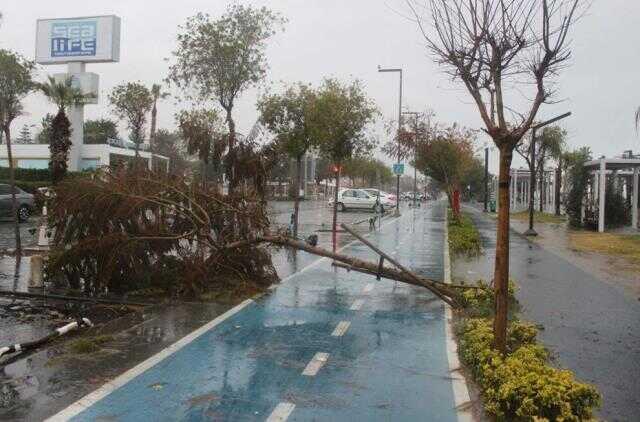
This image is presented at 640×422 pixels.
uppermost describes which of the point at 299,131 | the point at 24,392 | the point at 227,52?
the point at 227,52

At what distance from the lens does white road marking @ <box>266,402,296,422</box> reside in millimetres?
5086

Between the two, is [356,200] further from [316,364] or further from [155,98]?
[316,364]

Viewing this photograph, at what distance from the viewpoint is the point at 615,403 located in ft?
18.7

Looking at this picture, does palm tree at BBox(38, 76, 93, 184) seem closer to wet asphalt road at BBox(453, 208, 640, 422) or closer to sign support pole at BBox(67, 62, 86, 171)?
wet asphalt road at BBox(453, 208, 640, 422)

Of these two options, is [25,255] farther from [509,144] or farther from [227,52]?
[509,144]

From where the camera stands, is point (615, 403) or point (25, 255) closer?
point (615, 403)

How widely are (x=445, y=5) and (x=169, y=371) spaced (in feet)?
14.6

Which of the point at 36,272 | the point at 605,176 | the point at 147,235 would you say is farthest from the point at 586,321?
the point at 605,176

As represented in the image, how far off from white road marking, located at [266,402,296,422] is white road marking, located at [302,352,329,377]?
0.84 m

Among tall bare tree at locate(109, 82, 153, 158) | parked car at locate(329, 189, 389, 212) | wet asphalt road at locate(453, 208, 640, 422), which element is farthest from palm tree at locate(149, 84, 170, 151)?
wet asphalt road at locate(453, 208, 640, 422)

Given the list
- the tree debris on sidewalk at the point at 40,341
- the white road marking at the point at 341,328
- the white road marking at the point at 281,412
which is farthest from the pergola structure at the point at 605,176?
the white road marking at the point at 281,412

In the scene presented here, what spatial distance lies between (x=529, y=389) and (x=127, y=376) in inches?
139

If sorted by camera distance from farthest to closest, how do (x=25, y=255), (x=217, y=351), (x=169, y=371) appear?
(x=25, y=255) < (x=217, y=351) < (x=169, y=371)

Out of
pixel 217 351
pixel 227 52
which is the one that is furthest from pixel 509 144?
pixel 227 52
